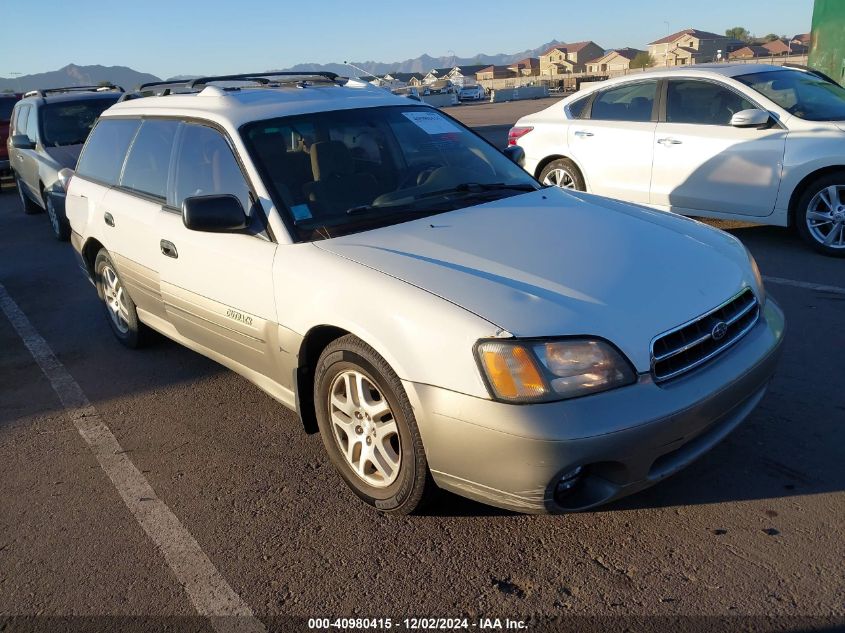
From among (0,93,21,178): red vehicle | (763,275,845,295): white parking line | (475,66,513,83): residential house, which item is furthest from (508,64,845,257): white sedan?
(475,66,513,83): residential house

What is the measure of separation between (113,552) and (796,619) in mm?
2571

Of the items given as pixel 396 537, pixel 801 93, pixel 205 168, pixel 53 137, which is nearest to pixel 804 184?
pixel 801 93

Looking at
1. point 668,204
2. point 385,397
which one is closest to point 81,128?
point 668,204

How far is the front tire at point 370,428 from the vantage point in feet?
9.34

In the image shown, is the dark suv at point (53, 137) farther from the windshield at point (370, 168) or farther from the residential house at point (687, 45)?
the residential house at point (687, 45)

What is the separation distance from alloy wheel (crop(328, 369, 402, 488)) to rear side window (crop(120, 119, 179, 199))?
1975mm

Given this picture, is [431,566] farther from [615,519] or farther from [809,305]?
[809,305]

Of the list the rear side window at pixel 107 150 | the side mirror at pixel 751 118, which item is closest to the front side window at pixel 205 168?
the rear side window at pixel 107 150

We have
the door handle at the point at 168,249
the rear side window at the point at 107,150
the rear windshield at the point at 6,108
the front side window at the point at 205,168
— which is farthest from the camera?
the rear windshield at the point at 6,108

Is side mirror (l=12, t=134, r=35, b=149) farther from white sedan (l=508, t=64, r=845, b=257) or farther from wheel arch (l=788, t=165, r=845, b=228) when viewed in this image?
wheel arch (l=788, t=165, r=845, b=228)

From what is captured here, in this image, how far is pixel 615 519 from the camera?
302 cm

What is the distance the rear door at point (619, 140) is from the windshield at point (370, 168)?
3.51m

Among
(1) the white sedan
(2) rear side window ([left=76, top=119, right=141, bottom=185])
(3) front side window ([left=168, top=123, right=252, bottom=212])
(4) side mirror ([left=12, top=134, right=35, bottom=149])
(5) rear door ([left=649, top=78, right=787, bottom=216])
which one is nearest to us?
(3) front side window ([left=168, top=123, right=252, bottom=212])

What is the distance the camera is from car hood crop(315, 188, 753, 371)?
2.68 metres
